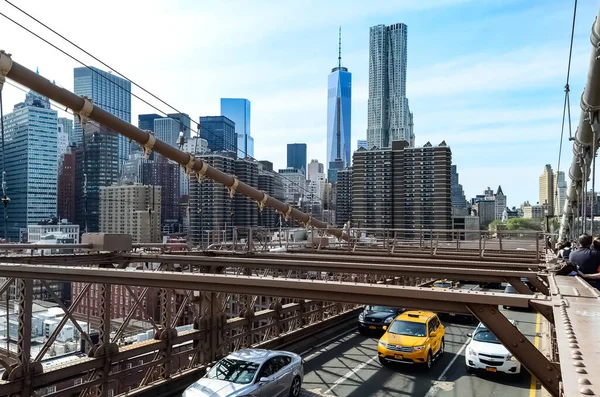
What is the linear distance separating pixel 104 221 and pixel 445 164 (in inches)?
2296

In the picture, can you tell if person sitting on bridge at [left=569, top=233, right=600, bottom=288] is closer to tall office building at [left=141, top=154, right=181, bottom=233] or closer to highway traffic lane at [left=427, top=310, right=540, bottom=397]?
highway traffic lane at [left=427, top=310, right=540, bottom=397]

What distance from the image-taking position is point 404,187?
84.1m

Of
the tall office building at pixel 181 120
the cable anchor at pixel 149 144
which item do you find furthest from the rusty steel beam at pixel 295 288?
the tall office building at pixel 181 120

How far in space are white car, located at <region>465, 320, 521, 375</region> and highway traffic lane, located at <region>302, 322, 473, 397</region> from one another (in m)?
1.09

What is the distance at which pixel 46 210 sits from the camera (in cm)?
4106

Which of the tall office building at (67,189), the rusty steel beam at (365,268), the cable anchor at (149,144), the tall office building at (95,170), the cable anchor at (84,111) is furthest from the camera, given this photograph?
the tall office building at (95,170)

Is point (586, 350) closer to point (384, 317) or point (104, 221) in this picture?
point (384, 317)

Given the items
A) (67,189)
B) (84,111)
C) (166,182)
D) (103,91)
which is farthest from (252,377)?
(103,91)

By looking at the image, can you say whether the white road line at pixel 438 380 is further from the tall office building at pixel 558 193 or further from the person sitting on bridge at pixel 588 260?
the tall office building at pixel 558 193

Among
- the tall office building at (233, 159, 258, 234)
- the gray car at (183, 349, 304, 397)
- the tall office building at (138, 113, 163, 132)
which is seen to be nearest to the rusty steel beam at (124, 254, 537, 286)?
the gray car at (183, 349, 304, 397)

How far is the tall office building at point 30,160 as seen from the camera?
112 ft

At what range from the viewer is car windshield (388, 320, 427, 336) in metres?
14.5

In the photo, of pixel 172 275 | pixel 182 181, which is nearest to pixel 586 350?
pixel 172 275

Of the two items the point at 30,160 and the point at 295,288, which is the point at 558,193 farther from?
the point at 30,160
